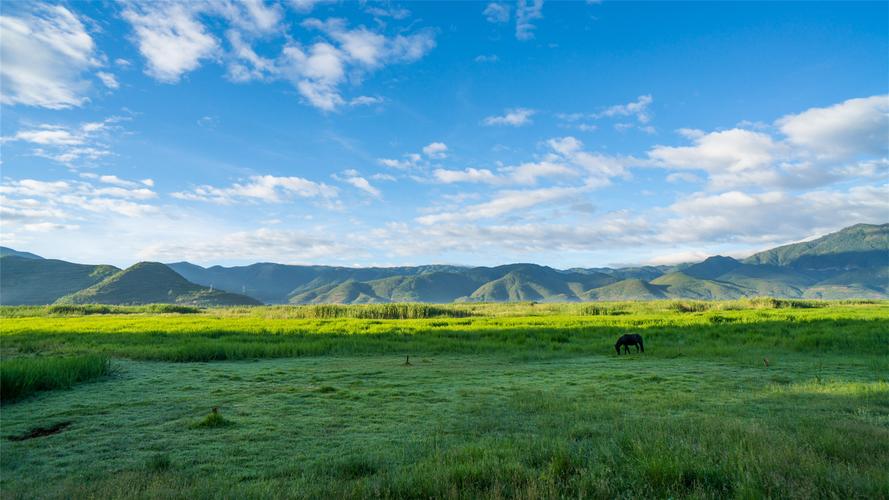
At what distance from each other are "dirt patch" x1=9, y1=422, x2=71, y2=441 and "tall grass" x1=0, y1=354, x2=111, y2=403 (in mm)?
4428

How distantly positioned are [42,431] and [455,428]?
1022cm

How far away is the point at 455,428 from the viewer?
34.3 feet

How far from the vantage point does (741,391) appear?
14.3 meters

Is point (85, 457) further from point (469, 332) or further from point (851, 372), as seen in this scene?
point (469, 332)

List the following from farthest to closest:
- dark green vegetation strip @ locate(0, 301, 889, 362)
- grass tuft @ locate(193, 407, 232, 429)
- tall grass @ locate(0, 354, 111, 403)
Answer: dark green vegetation strip @ locate(0, 301, 889, 362) → tall grass @ locate(0, 354, 111, 403) → grass tuft @ locate(193, 407, 232, 429)

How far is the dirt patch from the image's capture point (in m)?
10.3

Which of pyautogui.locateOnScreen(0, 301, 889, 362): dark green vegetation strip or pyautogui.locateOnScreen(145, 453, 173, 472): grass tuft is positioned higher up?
pyautogui.locateOnScreen(145, 453, 173, 472): grass tuft

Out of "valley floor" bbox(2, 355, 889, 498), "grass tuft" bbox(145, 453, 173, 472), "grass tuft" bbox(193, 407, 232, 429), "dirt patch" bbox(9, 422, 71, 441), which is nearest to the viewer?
"valley floor" bbox(2, 355, 889, 498)

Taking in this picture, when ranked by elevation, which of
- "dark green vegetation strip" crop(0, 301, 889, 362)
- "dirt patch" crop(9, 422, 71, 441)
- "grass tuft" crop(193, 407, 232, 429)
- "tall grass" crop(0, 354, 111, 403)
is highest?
"tall grass" crop(0, 354, 111, 403)

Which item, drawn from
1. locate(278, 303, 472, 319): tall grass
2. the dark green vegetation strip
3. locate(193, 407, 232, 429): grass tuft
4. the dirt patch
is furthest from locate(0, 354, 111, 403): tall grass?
locate(278, 303, 472, 319): tall grass

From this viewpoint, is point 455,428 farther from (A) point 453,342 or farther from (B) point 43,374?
(A) point 453,342

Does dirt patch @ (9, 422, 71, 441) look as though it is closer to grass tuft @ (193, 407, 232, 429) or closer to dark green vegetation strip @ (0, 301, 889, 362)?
grass tuft @ (193, 407, 232, 429)

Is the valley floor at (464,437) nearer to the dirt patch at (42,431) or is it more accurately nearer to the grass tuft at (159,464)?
the grass tuft at (159,464)

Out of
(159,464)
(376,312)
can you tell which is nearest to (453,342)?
(159,464)
